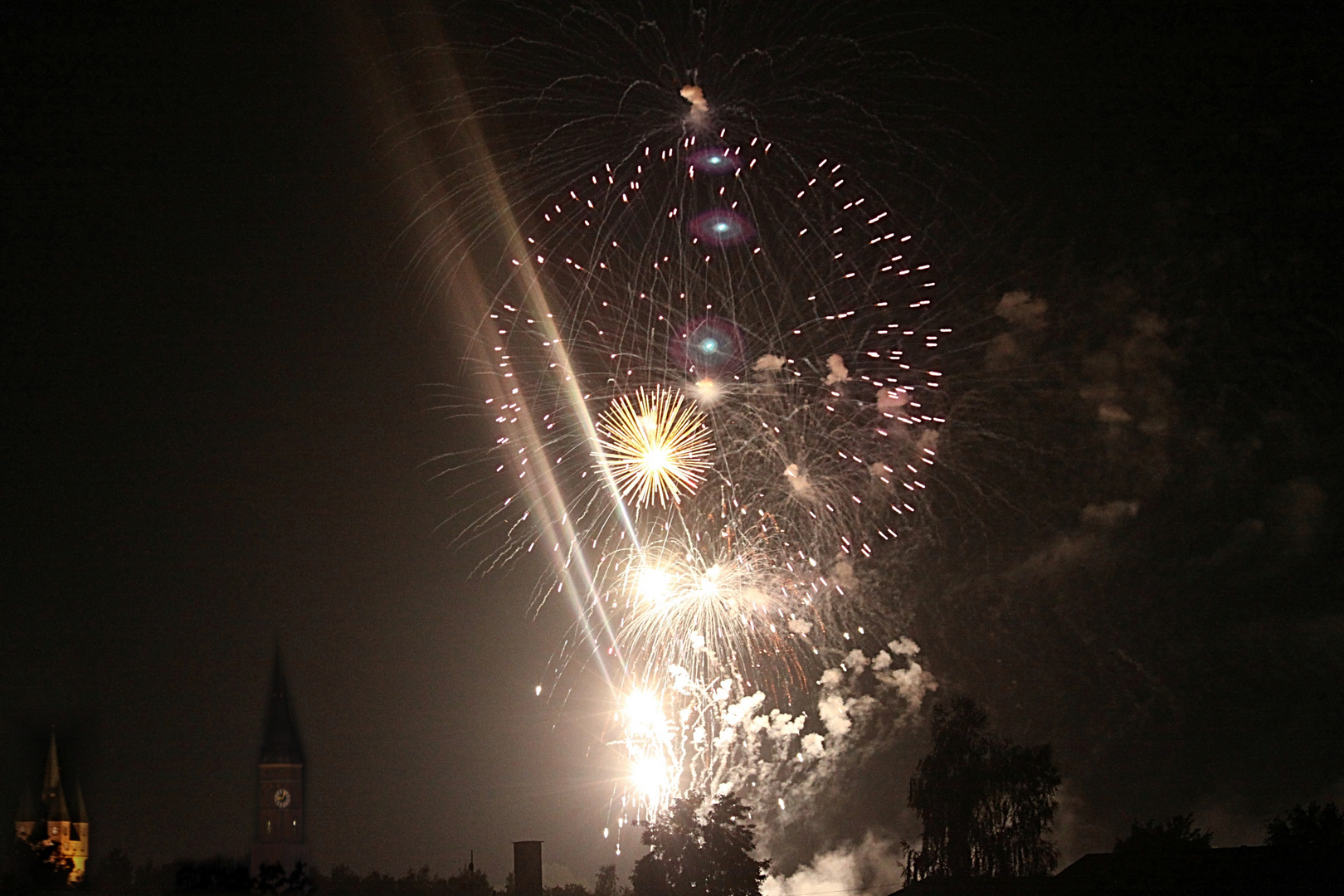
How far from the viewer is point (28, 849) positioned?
66.1 m

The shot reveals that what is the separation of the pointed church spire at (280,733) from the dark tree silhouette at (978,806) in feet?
189

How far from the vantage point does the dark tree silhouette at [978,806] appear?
52031 millimetres

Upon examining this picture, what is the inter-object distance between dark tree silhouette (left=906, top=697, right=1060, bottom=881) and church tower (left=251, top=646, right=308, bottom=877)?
55610mm

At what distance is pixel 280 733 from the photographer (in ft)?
327

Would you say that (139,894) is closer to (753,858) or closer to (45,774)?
(753,858)

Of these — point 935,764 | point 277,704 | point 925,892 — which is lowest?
point 925,892

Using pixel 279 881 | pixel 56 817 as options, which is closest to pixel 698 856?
pixel 279 881

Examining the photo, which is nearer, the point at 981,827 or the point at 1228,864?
the point at 1228,864

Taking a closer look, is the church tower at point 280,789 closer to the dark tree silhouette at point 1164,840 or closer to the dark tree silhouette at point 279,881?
the dark tree silhouette at point 279,881

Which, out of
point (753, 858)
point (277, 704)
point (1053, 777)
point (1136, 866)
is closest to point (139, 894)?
point (753, 858)

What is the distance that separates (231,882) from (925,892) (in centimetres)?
2924

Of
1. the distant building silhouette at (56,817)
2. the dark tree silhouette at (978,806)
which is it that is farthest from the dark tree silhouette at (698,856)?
the distant building silhouette at (56,817)

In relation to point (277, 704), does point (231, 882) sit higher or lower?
lower

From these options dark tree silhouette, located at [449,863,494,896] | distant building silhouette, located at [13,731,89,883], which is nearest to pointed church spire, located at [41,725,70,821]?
distant building silhouette, located at [13,731,89,883]
